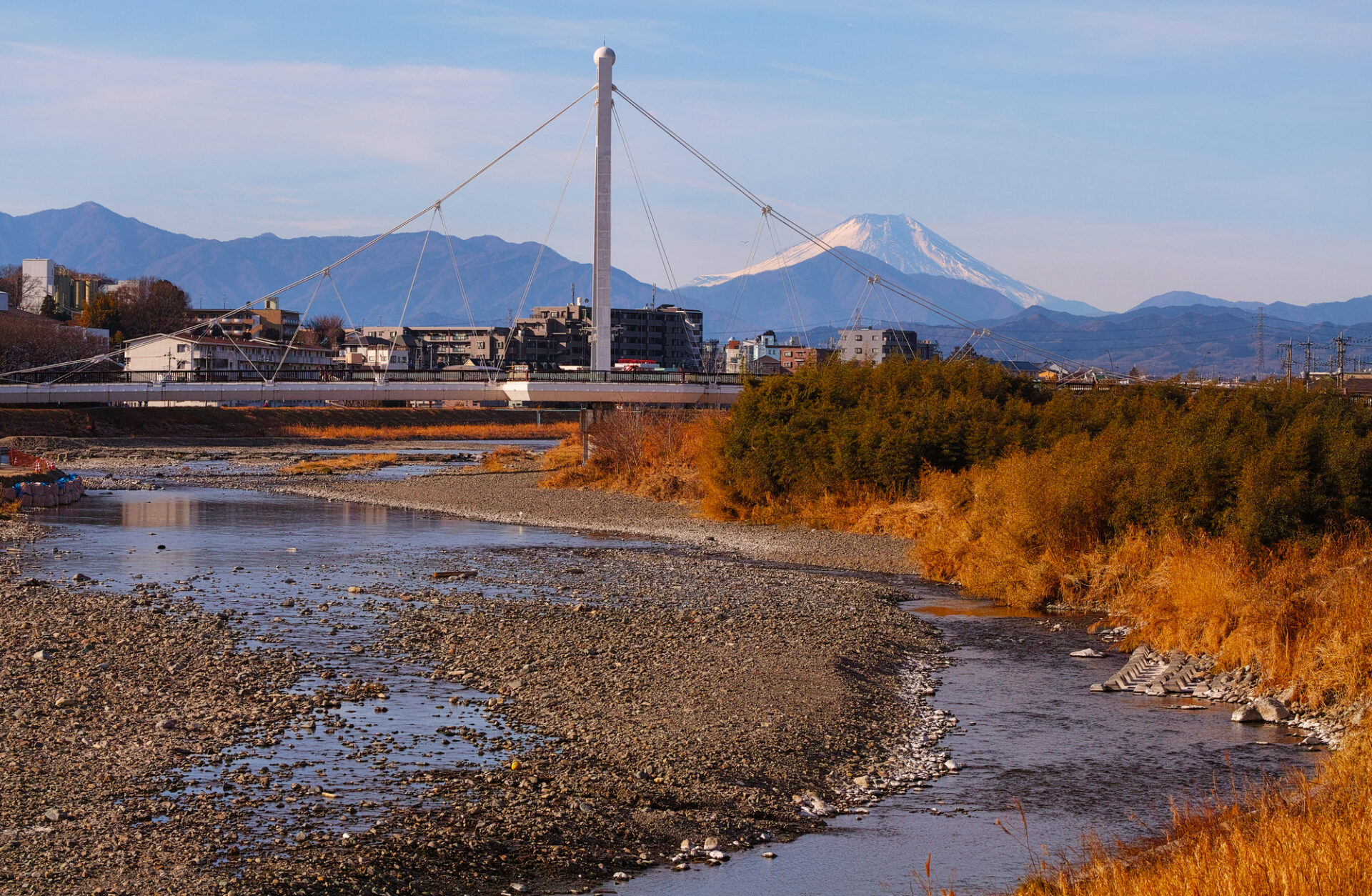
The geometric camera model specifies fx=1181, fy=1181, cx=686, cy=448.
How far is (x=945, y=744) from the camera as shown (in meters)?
12.4

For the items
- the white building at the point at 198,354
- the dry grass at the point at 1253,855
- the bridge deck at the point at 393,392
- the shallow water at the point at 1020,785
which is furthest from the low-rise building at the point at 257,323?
the dry grass at the point at 1253,855

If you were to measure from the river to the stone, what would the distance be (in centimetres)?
31

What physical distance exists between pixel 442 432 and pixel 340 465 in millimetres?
37396

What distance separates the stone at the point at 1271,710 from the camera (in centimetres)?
1331

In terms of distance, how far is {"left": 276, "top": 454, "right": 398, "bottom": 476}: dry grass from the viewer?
56.9 m

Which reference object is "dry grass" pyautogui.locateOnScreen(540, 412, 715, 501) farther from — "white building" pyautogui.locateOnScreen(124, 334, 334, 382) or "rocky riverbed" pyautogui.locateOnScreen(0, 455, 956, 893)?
"white building" pyautogui.locateOnScreen(124, 334, 334, 382)

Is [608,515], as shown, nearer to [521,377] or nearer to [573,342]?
[521,377]

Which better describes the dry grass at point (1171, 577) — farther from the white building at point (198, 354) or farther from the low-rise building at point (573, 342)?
the low-rise building at point (573, 342)

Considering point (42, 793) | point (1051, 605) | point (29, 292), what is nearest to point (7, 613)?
point (42, 793)

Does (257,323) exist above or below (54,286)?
below

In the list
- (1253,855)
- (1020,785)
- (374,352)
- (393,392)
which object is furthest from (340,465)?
(374,352)

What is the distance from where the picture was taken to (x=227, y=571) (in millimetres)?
23609

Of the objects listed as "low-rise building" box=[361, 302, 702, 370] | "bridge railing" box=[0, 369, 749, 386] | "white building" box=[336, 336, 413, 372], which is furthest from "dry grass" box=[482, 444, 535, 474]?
"low-rise building" box=[361, 302, 702, 370]

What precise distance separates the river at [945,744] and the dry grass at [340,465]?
33.4 metres
